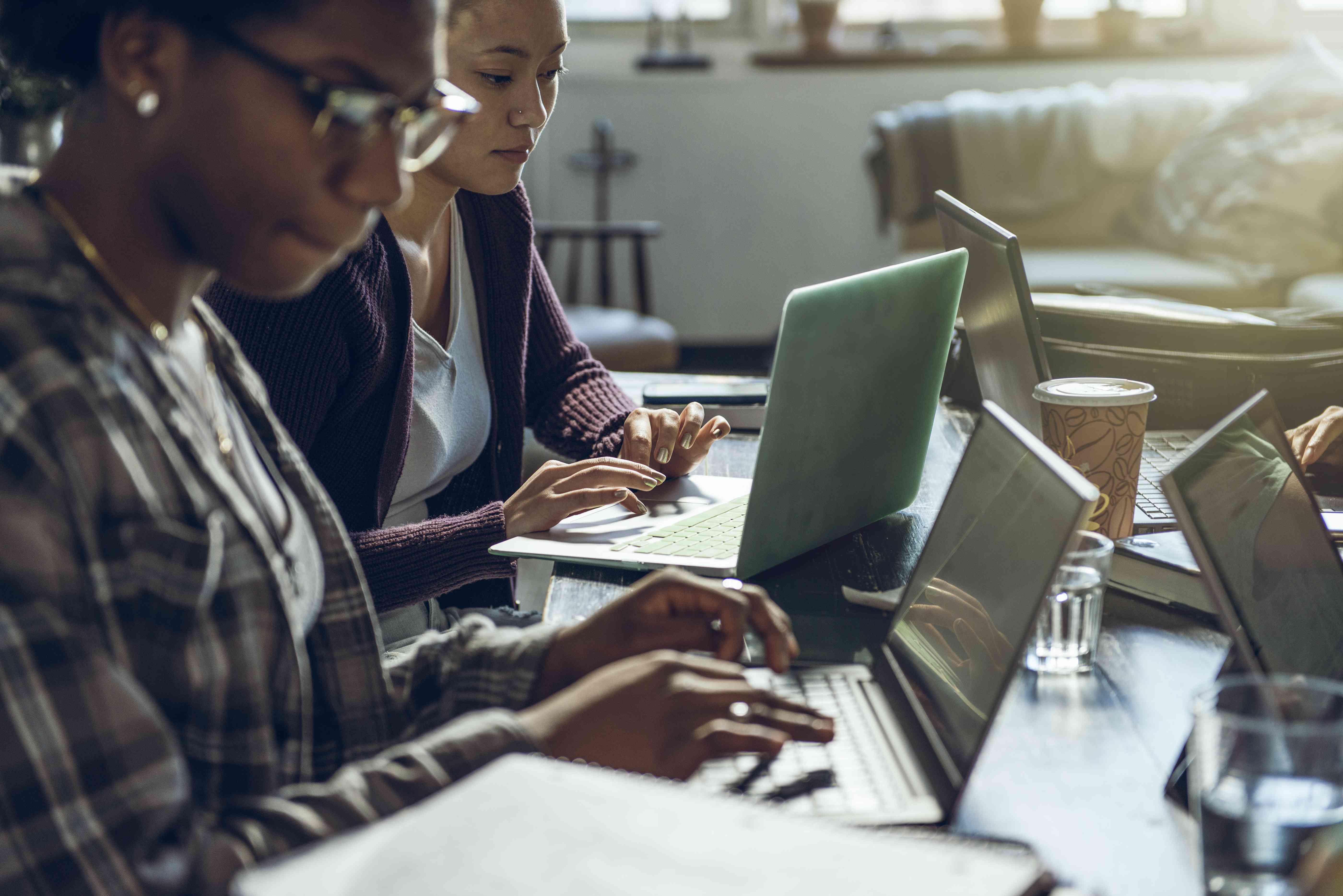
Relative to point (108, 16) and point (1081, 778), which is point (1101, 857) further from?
point (108, 16)

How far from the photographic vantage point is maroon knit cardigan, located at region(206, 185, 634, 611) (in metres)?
1.29

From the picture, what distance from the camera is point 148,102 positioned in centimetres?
67

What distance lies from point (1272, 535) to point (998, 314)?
0.47 meters

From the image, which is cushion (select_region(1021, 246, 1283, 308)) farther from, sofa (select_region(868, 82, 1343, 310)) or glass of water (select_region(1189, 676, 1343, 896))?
glass of water (select_region(1189, 676, 1343, 896))

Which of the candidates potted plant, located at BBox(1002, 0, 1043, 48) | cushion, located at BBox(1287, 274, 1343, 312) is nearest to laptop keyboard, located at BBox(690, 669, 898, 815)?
cushion, located at BBox(1287, 274, 1343, 312)

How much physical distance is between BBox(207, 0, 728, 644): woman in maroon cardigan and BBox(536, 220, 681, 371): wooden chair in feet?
1.96

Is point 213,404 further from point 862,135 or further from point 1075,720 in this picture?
point 862,135

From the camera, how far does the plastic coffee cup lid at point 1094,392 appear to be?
3.51 feet

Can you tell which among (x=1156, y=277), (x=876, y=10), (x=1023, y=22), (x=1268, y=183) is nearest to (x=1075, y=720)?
(x=1156, y=277)

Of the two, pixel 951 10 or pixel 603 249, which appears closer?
pixel 603 249

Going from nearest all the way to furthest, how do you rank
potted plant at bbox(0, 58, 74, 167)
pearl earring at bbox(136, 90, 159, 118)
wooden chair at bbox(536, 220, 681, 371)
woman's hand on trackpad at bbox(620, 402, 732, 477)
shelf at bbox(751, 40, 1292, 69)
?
pearl earring at bbox(136, 90, 159, 118)
woman's hand on trackpad at bbox(620, 402, 732, 477)
potted plant at bbox(0, 58, 74, 167)
wooden chair at bbox(536, 220, 681, 371)
shelf at bbox(751, 40, 1292, 69)

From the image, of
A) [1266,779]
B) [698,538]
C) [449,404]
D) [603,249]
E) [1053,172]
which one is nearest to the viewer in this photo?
[1266,779]

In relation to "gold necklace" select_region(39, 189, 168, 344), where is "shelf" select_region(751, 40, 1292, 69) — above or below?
above

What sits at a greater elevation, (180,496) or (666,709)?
(180,496)
